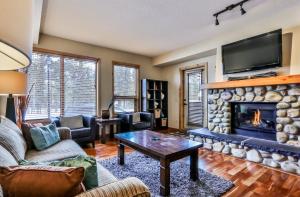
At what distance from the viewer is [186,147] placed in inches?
85.4

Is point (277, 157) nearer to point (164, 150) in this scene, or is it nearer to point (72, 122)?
point (164, 150)

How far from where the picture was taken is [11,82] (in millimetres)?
1846

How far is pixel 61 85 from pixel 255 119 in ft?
13.8

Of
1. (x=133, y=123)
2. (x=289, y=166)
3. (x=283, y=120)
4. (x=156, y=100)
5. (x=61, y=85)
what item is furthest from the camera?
(x=156, y=100)

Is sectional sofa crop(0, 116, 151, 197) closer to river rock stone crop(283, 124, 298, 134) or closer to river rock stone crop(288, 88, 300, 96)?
river rock stone crop(283, 124, 298, 134)

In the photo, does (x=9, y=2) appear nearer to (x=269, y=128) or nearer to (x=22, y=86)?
(x=22, y=86)

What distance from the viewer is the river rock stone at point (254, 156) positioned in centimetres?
284

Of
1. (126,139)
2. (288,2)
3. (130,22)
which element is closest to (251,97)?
(288,2)

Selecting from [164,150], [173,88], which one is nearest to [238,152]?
[164,150]

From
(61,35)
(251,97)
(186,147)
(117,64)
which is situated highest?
(61,35)

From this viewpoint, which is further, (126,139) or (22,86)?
(126,139)

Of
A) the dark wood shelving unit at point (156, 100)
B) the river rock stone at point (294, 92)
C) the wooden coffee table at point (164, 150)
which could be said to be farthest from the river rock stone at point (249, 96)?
the dark wood shelving unit at point (156, 100)

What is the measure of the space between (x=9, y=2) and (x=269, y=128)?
374 cm

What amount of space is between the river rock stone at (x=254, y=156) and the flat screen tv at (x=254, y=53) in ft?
4.78
